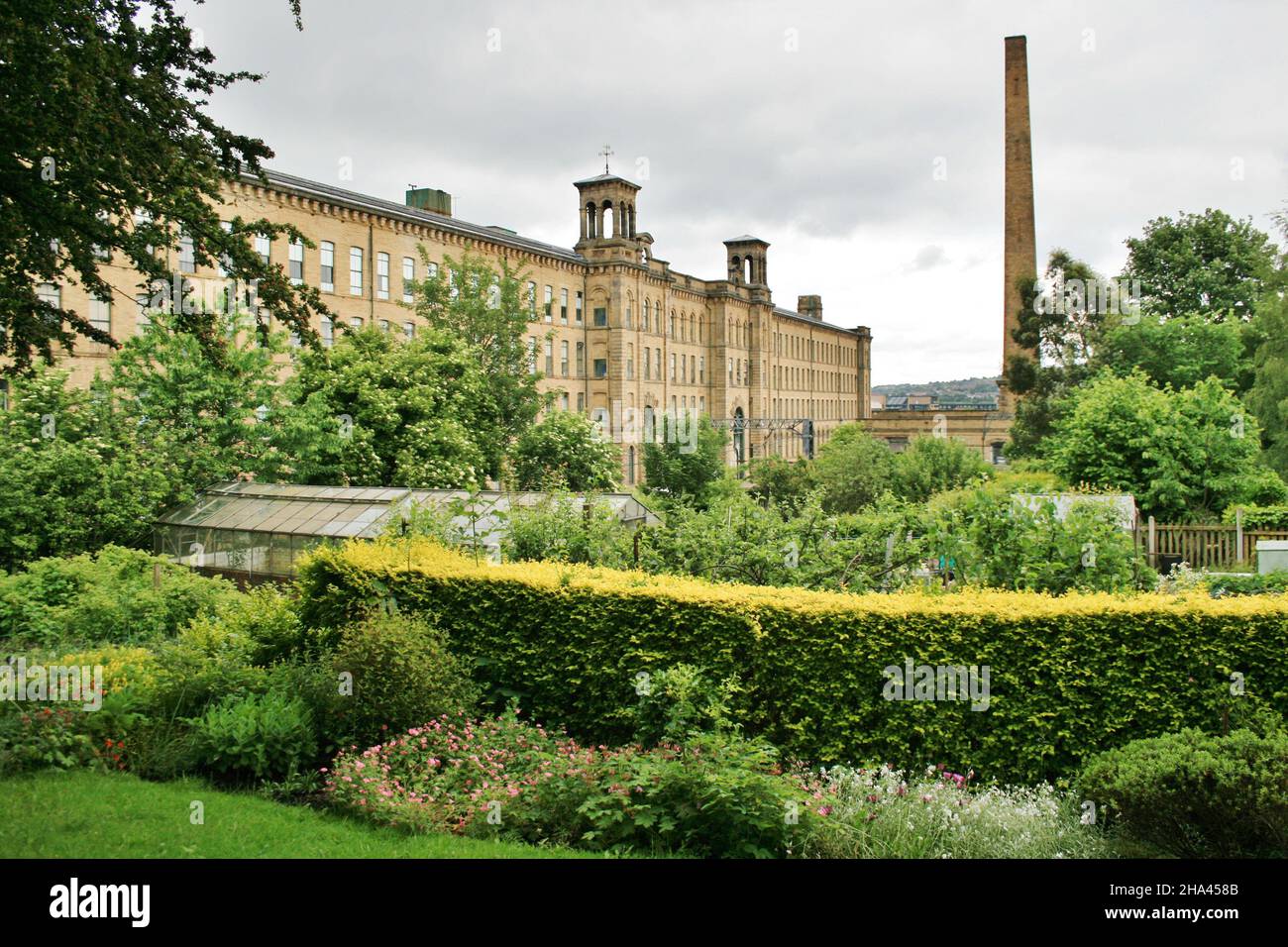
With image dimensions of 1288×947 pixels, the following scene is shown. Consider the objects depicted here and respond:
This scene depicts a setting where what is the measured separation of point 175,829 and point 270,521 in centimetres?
1663

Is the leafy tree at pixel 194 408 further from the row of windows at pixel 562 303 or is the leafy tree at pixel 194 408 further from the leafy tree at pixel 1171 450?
the row of windows at pixel 562 303

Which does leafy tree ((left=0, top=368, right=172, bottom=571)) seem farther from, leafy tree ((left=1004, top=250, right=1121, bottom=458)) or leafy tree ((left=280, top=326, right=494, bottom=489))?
leafy tree ((left=1004, top=250, right=1121, bottom=458))

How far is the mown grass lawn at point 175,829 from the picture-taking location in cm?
804

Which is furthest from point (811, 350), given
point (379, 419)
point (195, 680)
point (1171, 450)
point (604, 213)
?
point (195, 680)

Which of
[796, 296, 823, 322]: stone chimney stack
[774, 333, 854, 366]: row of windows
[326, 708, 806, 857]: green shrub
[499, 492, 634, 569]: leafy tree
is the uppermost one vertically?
[796, 296, 823, 322]: stone chimney stack

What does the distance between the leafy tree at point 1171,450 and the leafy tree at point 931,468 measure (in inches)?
853

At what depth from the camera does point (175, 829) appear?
859 centimetres

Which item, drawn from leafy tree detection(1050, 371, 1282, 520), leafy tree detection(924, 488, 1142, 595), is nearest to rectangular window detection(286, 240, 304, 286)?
leafy tree detection(1050, 371, 1282, 520)

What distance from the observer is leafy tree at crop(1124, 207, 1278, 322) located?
59.7 meters

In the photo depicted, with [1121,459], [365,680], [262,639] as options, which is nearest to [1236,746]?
[365,680]

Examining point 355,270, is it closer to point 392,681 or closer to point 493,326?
point 493,326

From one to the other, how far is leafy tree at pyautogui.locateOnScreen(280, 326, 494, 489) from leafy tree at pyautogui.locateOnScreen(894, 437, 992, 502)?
27.3 meters

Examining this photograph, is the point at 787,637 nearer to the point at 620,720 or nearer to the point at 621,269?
the point at 620,720
